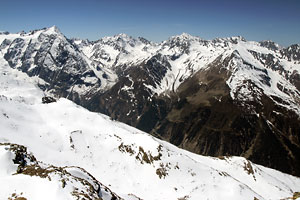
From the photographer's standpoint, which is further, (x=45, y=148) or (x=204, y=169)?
(x=204, y=169)

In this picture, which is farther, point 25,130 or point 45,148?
point 25,130

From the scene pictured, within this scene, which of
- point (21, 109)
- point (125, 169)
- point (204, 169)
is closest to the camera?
point (125, 169)

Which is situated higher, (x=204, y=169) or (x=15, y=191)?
(x=15, y=191)

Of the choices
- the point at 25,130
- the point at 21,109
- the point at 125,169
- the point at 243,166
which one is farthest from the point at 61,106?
the point at 243,166

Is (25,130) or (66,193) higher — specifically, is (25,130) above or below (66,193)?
below

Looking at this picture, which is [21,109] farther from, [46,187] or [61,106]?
[46,187]

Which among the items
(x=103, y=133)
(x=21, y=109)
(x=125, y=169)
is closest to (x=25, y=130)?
(x=21, y=109)

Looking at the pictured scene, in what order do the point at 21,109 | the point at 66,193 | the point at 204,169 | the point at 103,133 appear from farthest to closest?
1. the point at 21,109
2. the point at 103,133
3. the point at 204,169
4. the point at 66,193

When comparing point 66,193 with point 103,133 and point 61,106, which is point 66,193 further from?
point 61,106

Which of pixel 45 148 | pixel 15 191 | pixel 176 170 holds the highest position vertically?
pixel 15 191
